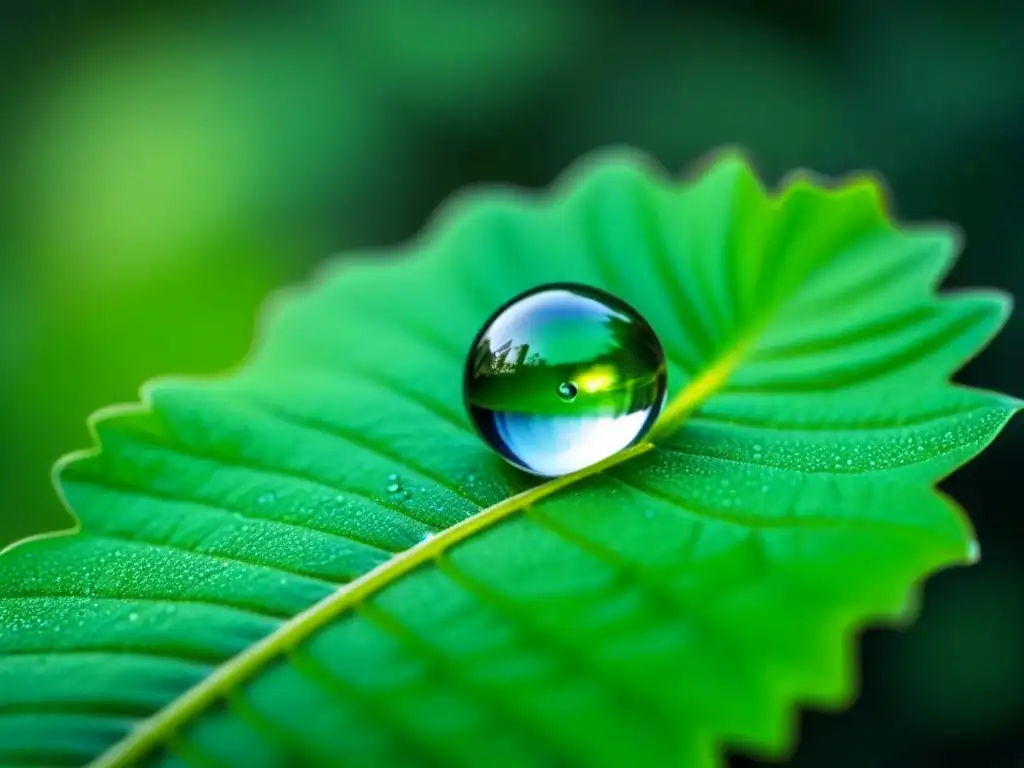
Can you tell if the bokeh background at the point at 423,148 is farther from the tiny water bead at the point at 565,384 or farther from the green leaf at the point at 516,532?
the tiny water bead at the point at 565,384

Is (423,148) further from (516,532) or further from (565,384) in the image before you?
(516,532)

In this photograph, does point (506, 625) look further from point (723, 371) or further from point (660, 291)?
point (660, 291)

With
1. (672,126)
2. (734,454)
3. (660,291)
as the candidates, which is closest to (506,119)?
(672,126)

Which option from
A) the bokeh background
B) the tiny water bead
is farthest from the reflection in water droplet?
the bokeh background

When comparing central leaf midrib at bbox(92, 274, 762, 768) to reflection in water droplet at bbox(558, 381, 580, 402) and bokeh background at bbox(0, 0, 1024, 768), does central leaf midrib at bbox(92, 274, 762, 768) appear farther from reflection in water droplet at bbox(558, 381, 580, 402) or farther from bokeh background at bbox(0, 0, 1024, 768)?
bokeh background at bbox(0, 0, 1024, 768)

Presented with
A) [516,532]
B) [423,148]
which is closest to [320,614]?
[516,532]

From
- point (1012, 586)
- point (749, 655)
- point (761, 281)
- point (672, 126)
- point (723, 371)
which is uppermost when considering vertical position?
point (672, 126)
